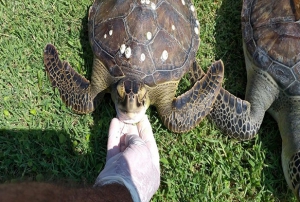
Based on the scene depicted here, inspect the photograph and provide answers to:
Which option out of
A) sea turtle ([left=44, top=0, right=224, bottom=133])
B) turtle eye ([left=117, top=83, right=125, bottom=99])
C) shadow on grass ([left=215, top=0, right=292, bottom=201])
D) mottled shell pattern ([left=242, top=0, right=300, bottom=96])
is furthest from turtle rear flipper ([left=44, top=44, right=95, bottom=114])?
mottled shell pattern ([left=242, top=0, right=300, bottom=96])

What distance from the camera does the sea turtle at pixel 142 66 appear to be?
2852 mm

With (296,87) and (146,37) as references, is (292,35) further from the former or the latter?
(146,37)

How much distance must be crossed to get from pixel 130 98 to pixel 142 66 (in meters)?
0.31

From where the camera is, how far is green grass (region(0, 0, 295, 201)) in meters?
3.02

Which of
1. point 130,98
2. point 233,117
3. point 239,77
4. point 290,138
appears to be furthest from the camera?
point 239,77

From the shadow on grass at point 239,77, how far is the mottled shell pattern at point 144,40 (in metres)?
0.60

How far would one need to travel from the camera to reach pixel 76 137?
311 centimetres

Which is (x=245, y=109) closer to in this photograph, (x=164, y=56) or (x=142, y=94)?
(x=164, y=56)

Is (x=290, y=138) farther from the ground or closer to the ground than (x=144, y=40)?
closer to the ground

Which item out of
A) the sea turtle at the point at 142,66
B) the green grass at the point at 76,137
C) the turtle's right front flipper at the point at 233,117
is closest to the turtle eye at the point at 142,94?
the sea turtle at the point at 142,66

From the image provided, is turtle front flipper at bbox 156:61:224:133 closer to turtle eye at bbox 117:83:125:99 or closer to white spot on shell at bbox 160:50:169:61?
white spot on shell at bbox 160:50:169:61

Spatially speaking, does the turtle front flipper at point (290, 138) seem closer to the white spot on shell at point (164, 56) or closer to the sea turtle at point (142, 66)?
the sea turtle at point (142, 66)

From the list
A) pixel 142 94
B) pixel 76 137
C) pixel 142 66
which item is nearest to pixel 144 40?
pixel 142 66

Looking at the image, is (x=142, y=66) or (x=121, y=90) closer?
(x=121, y=90)
